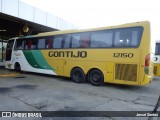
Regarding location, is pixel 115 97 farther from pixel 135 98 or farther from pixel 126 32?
pixel 126 32

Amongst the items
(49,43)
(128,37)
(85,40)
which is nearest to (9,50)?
(49,43)

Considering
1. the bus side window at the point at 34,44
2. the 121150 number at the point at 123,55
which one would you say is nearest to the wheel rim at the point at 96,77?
the 121150 number at the point at 123,55

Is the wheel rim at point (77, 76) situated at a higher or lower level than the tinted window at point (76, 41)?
lower

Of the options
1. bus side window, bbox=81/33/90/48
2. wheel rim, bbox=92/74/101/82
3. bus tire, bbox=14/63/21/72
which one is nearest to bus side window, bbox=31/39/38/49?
bus tire, bbox=14/63/21/72

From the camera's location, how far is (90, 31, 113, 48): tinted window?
9.80 metres

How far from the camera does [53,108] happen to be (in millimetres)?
6070

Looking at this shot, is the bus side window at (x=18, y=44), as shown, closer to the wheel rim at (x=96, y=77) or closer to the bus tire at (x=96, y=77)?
the bus tire at (x=96, y=77)

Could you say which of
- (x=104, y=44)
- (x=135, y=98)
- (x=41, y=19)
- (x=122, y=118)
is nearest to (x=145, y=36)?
(x=104, y=44)

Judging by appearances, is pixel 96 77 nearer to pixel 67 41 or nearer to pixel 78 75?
pixel 78 75

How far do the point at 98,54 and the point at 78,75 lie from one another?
6.14ft

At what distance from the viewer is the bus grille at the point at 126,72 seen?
889cm

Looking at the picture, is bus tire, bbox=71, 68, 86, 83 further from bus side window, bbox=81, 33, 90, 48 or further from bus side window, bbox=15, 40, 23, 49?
bus side window, bbox=15, 40, 23, 49

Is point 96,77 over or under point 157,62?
under

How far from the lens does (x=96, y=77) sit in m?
10.4
